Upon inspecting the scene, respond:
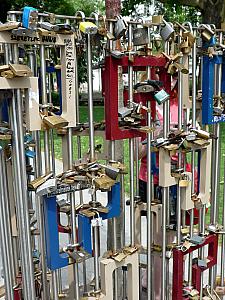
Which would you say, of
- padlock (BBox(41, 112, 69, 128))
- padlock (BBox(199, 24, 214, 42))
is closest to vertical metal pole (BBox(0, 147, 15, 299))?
padlock (BBox(41, 112, 69, 128))

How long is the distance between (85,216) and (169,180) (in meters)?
0.49

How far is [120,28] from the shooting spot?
180cm

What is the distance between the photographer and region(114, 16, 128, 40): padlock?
1.80 m

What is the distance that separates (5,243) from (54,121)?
0.61 m

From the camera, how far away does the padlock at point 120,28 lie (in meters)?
1.80

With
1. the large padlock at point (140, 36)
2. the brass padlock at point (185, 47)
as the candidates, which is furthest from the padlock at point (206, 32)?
the large padlock at point (140, 36)

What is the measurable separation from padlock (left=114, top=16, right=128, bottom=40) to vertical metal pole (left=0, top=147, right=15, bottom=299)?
0.68 metres

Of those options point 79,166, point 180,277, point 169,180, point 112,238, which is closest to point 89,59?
point 79,166

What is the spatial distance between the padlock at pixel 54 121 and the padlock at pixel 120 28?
42 cm

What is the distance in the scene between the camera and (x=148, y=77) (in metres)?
2.04

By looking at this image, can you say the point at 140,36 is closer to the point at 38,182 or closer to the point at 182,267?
the point at 38,182

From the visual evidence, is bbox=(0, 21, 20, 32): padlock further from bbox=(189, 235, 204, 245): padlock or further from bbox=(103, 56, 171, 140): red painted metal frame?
bbox=(189, 235, 204, 245): padlock

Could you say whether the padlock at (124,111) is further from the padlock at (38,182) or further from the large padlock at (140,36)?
the padlock at (38,182)

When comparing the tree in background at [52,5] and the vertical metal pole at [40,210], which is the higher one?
the tree in background at [52,5]
